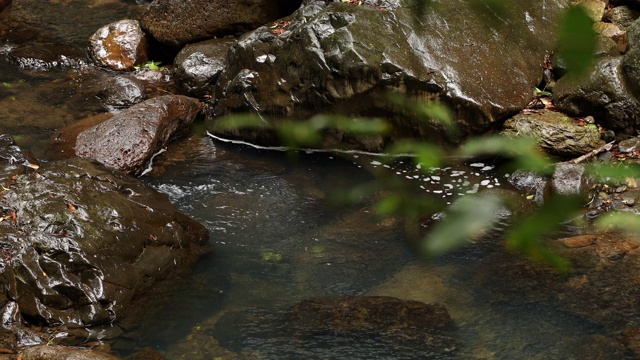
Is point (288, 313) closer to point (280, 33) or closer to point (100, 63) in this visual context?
point (280, 33)

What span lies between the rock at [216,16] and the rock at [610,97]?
4.76 meters

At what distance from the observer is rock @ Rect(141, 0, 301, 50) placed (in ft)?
33.9

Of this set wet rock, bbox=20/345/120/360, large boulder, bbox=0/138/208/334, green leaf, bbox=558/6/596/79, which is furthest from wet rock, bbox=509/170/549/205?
green leaf, bbox=558/6/596/79

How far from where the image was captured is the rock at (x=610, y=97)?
716 centimetres

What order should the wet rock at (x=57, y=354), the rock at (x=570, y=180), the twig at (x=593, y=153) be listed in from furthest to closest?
the twig at (x=593, y=153) → the rock at (x=570, y=180) → the wet rock at (x=57, y=354)

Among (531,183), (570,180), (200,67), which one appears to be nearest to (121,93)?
(200,67)

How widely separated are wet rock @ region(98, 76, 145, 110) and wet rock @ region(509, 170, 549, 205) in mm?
5395

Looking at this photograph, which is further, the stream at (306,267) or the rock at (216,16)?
the rock at (216,16)

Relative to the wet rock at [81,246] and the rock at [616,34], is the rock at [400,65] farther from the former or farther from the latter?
the wet rock at [81,246]

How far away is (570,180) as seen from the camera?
6535 mm

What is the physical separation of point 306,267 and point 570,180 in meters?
2.73

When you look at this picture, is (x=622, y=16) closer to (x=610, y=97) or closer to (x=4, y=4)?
(x=610, y=97)

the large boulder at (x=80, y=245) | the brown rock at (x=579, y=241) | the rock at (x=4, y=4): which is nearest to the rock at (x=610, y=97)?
the brown rock at (x=579, y=241)

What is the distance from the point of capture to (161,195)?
671cm
